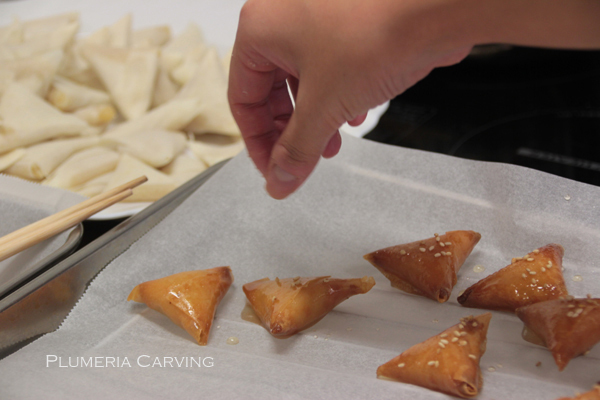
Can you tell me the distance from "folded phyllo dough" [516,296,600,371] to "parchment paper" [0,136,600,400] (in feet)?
0.12

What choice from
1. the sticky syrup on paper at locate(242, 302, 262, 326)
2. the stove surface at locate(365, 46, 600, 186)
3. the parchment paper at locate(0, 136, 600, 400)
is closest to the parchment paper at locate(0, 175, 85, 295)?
the parchment paper at locate(0, 136, 600, 400)

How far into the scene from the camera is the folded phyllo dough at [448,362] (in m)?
0.88

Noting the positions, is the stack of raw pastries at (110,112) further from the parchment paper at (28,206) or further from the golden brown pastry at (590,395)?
the golden brown pastry at (590,395)

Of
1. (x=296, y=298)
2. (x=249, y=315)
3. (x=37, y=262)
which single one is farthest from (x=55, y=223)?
(x=296, y=298)

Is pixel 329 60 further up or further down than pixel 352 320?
further up

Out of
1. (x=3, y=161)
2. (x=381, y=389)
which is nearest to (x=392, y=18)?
(x=381, y=389)

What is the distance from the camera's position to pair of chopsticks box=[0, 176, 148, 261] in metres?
1.18

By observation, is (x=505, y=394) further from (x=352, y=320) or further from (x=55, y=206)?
(x=55, y=206)

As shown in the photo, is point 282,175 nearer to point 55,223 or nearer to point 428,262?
point 428,262

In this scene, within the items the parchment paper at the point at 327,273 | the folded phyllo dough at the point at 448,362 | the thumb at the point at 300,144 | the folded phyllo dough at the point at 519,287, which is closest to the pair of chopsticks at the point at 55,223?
the parchment paper at the point at 327,273

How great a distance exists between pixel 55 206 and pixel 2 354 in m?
0.49

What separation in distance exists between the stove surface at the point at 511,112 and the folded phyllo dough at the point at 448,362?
110cm

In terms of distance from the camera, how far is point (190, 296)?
115cm

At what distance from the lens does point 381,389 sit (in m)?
0.90
